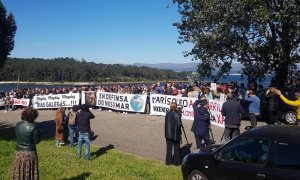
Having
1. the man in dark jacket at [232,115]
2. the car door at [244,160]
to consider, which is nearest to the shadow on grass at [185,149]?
the man in dark jacket at [232,115]

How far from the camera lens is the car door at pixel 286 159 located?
6367mm

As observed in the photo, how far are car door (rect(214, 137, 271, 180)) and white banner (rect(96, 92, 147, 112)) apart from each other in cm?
1761

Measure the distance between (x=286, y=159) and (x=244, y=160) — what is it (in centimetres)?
95

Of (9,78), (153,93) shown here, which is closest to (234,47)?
(153,93)

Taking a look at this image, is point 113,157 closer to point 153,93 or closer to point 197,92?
point 197,92

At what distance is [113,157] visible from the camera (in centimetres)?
1292

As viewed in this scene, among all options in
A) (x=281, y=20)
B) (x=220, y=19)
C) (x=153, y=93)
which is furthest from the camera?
(x=153, y=93)

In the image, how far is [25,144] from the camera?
7.69m

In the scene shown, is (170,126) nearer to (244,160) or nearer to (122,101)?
(244,160)

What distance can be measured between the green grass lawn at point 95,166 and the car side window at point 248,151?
2713 mm

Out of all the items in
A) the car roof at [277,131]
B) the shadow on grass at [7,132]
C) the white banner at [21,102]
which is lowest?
the shadow on grass at [7,132]

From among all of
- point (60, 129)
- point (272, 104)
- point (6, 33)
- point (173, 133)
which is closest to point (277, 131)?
point (173, 133)

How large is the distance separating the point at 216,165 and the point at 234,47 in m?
17.3

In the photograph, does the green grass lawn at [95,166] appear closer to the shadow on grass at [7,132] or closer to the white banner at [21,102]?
the shadow on grass at [7,132]
